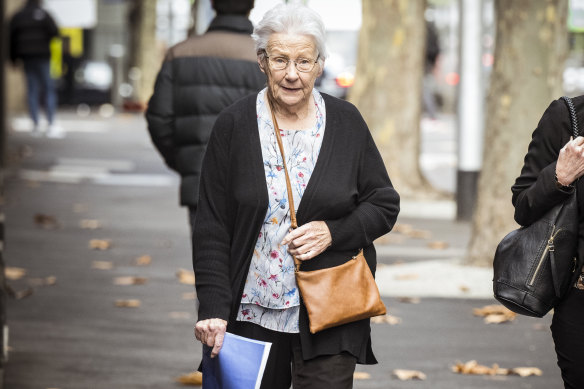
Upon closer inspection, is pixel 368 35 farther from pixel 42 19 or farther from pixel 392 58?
pixel 42 19

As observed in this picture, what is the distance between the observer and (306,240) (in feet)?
13.3

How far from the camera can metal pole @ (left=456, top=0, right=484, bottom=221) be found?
13.2 meters

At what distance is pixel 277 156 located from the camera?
4105mm

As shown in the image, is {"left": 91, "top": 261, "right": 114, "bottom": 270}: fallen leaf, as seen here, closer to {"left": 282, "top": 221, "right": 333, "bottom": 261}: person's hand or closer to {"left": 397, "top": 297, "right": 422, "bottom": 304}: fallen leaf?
{"left": 397, "top": 297, "right": 422, "bottom": 304}: fallen leaf

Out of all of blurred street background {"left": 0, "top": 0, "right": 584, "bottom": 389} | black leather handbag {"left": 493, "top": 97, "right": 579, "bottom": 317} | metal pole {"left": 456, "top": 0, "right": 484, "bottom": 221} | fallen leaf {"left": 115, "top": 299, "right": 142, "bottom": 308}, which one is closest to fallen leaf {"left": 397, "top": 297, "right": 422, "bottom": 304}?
blurred street background {"left": 0, "top": 0, "right": 584, "bottom": 389}

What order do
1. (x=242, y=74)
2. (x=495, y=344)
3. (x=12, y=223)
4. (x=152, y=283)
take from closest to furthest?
1. (x=242, y=74)
2. (x=495, y=344)
3. (x=152, y=283)
4. (x=12, y=223)

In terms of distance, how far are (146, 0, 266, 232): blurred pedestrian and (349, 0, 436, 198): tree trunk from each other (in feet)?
29.2

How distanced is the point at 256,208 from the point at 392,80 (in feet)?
38.2

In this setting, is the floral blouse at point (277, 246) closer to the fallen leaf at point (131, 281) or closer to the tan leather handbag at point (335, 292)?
the tan leather handbag at point (335, 292)

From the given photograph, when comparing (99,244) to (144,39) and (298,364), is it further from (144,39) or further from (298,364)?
(144,39)

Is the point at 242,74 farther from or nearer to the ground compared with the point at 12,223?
farther from the ground

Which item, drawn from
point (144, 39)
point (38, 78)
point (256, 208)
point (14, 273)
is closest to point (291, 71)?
point (256, 208)

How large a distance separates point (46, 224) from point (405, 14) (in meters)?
5.29

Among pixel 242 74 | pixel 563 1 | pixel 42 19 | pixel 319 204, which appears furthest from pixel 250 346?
pixel 42 19
